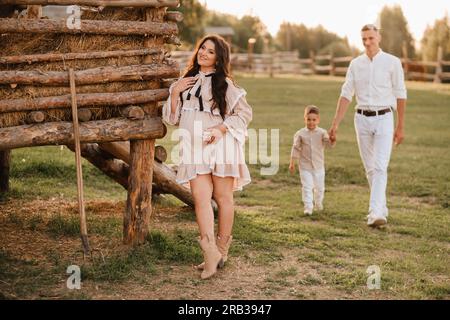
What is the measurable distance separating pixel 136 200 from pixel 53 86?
1.27 meters

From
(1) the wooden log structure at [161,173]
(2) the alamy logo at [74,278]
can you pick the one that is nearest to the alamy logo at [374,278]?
(2) the alamy logo at [74,278]

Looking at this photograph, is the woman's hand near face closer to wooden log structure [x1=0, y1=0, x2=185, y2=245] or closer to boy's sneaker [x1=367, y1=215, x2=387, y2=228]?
wooden log structure [x1=0, y1=0, x2=185, y2=245]

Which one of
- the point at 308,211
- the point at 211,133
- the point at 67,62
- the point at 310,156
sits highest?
the point at 67,62

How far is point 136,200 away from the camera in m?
6.41

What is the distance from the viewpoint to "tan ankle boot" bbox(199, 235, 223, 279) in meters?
5.79

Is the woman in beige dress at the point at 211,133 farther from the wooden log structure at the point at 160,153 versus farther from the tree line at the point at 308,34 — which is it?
the tree line at the point at 308,34

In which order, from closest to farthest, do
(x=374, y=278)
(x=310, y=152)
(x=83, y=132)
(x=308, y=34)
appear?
(x=374, y=278), (x=83, y=132), (x=310, y=152), (x=308, y=34)

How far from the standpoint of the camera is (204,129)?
594cm

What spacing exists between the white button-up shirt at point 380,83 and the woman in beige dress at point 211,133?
2.35 metres

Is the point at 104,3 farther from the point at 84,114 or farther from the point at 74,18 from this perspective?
the point at 84,114

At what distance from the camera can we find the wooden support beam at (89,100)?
572cm

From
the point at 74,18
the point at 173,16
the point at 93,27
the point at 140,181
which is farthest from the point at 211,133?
the point at 74,18

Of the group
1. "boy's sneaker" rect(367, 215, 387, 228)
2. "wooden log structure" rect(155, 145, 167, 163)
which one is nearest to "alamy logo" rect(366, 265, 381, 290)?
"boy's sneaker" rect(367, 215, 387, 228)

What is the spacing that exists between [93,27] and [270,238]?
9.14 ft
